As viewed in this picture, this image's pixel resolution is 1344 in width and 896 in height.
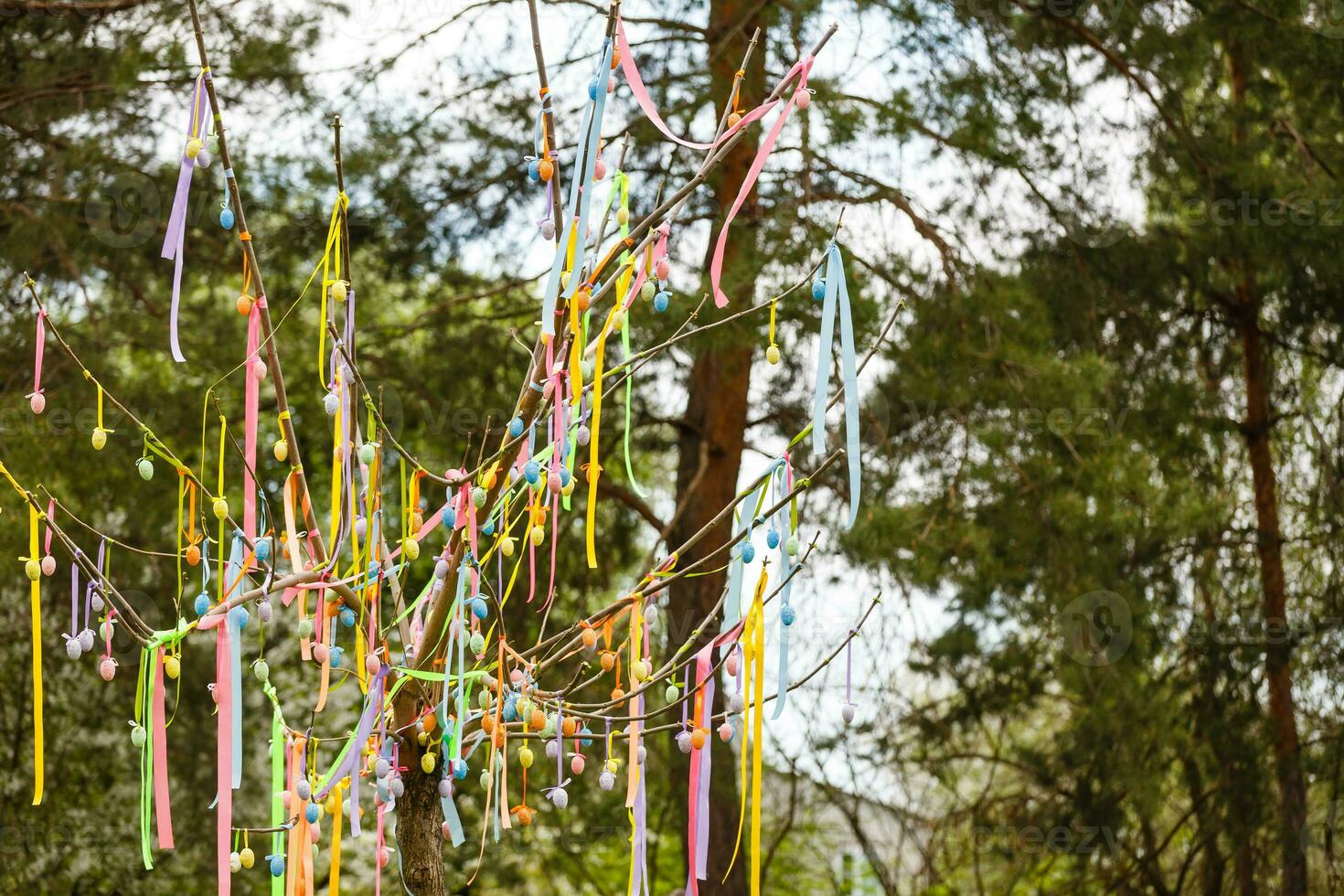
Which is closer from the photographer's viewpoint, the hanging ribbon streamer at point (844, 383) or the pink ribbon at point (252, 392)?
the hanging ribbon streamer at point (844, 383)

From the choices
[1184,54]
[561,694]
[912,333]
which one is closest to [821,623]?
[912,333]

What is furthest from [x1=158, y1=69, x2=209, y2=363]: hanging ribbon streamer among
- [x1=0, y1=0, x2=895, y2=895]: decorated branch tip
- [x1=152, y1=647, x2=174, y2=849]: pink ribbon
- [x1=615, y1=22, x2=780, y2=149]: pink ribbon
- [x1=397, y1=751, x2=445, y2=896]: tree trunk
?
[x1=397, y1=751, x2=445, y2=896]: tree trunk

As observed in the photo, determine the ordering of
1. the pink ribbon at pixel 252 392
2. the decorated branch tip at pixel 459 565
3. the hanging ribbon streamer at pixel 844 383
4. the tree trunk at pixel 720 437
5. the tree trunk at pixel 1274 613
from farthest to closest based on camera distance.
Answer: the tree trunk at pixel 1274 613 < the tree trunk at pixel 720 437 < the pink ribbon at pixel 252 392 < the decorated branch tip at pixel 459 565 < the hanging ribbon streamer at pixel 844 383

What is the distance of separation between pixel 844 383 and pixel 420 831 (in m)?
0.98

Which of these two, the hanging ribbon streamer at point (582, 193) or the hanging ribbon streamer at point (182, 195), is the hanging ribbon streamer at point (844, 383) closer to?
the hanging ribbon streamer at point (582, 193)

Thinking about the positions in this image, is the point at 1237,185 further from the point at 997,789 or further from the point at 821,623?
the point at 997,789

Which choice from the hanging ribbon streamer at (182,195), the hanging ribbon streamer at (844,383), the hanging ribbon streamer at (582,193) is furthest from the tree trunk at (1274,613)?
the hanging ribbon streamer at (182,195)

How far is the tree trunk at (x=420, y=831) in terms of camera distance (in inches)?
93.2

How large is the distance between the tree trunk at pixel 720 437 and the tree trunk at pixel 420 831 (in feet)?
10.5

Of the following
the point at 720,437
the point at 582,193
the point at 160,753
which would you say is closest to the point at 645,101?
the point at 582,193

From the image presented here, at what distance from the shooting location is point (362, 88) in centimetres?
657

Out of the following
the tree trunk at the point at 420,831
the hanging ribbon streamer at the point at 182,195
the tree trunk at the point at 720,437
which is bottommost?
the tree trunk at the point at 420,831

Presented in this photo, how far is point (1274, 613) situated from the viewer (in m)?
7.90

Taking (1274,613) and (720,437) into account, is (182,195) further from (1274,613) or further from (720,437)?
(1274,613)
